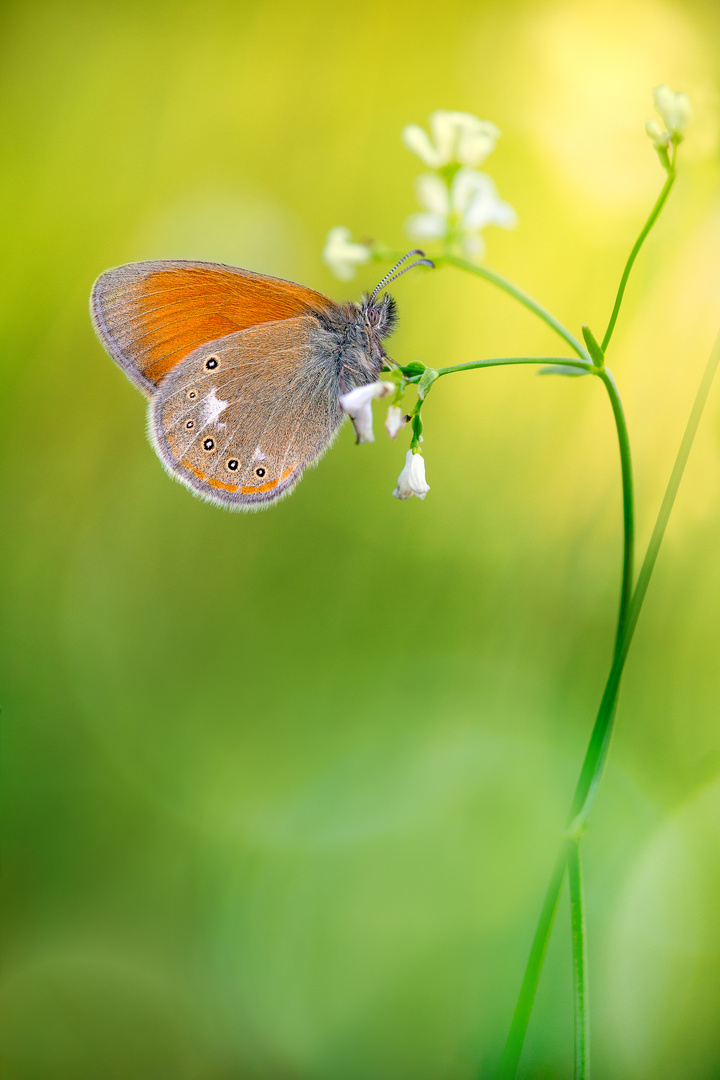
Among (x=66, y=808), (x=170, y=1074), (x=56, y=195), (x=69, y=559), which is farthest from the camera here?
(x=56, y=195)

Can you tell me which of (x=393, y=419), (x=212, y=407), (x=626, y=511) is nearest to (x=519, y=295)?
(x=393, y=419)

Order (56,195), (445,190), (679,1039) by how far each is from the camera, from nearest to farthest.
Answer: (445,190) → (679,1039) → (56,195)

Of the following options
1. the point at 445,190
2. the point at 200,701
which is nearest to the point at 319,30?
the point at 445,190

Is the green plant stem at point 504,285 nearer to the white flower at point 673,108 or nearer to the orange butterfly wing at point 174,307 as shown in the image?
the white flower at point 673,108

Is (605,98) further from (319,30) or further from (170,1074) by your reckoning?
(170,1074)

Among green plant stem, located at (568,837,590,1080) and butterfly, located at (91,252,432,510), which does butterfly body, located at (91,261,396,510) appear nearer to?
butterfly, located at (91,252,432,510)

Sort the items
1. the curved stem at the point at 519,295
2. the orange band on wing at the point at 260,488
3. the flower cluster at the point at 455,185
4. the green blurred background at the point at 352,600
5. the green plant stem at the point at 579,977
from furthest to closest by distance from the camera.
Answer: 1. the green blurred background at the point at 352,600
2. the orange band on wing at the point at 260,488
3. the flower cluster at the point at 455,185
4. the curved stem at the point at 519,295
5. the green plant stem at the point at 579,977

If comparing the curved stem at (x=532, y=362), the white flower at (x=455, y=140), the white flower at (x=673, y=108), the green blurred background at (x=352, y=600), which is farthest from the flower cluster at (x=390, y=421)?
the green blurred background at (x=352, y=600)

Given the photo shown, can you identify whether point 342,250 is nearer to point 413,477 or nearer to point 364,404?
point 364,404
